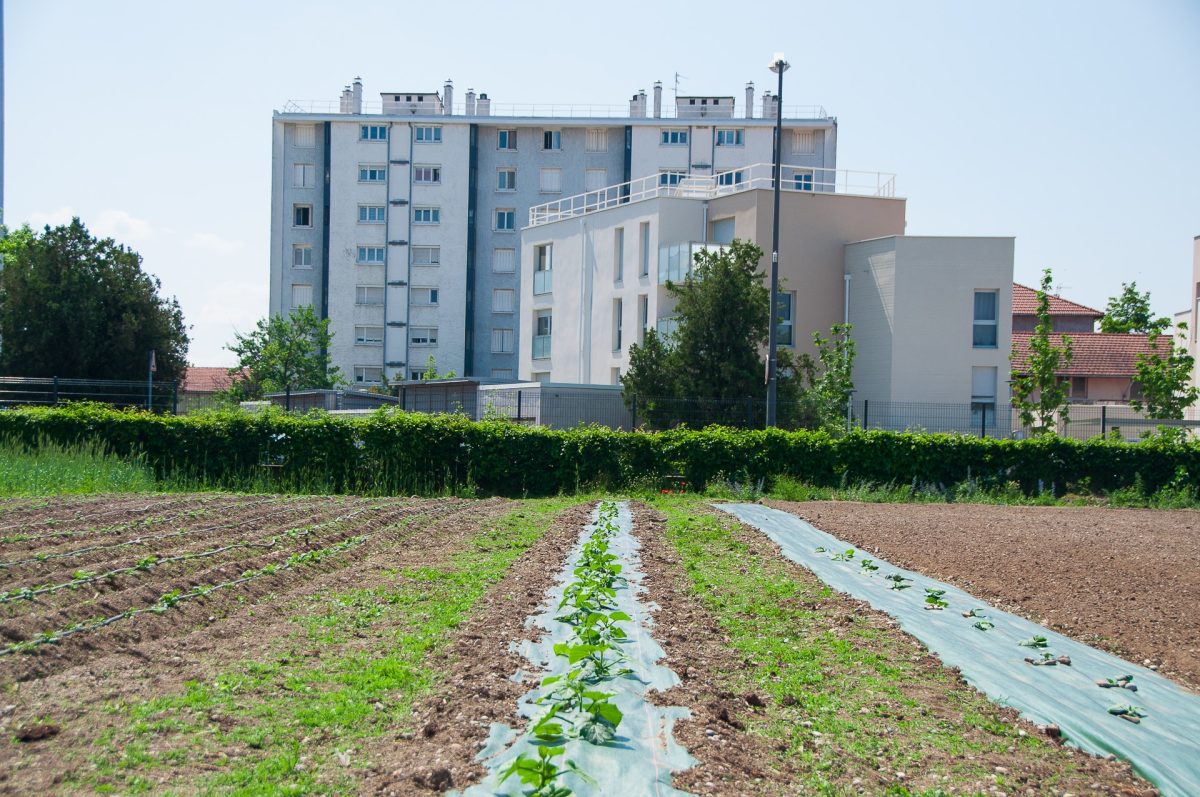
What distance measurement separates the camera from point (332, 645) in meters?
7.48

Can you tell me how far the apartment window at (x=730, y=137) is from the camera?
196ft

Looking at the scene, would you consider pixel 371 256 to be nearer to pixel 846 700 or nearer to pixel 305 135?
pixel 305 135

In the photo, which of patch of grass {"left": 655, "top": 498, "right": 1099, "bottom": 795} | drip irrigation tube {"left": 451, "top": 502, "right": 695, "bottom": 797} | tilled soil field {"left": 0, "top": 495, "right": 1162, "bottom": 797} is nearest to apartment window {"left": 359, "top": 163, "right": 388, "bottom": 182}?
tilled soil field {"left": 0, "top": 495, "right": 1162, "bottom": 797}

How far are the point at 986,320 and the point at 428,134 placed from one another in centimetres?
3562

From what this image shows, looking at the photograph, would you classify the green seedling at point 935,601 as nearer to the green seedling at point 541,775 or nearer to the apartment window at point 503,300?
the green seedling at point 541,775

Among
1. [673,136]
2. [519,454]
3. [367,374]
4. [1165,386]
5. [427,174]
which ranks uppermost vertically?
[673,136]

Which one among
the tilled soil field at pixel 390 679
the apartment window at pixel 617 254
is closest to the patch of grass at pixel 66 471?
the tilled soil field at pixel 390 679

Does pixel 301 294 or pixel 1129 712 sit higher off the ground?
pixel 301 294

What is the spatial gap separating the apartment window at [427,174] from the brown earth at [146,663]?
50.7m

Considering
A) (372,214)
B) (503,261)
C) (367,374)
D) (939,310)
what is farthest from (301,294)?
(939,310)

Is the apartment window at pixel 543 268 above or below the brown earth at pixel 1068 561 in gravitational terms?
above

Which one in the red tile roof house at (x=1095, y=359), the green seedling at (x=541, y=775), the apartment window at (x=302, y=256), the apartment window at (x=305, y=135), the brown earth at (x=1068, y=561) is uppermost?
the apartment window at (x=305, y=135)

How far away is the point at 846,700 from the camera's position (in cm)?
654

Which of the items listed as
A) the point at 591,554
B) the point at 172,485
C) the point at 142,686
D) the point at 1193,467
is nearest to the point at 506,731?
the point at 142,686
